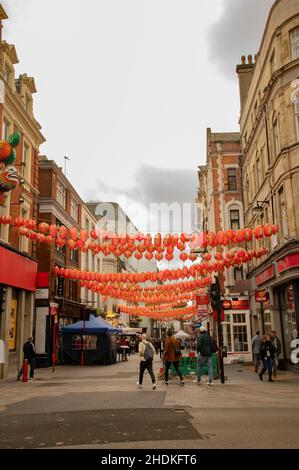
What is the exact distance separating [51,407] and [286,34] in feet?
58.5

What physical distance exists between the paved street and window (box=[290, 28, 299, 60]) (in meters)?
13.8

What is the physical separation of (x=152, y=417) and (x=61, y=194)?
26475mm

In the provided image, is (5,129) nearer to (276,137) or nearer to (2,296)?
(2,296)

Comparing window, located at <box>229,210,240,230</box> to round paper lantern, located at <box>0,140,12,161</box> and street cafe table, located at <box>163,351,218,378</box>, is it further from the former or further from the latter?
round paper lantern, located at <box>0,140,12,161</box>

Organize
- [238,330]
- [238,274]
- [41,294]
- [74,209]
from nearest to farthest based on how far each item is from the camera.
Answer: [41,294]
[238,330]
[238,274]
[74,209]

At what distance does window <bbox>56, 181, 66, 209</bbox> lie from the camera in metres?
32.9

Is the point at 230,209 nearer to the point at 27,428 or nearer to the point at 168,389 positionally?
the point at 168,389

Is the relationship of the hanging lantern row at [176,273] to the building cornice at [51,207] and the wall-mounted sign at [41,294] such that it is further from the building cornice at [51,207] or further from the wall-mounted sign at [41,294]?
the building cornice at [51,207]

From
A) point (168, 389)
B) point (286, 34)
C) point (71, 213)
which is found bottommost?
point (168, 389)

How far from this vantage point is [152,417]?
30.2 feet

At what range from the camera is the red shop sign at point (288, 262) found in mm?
17984

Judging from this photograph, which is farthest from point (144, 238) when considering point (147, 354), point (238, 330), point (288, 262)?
point (238, 330)
